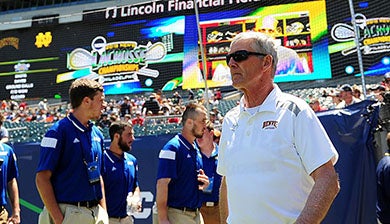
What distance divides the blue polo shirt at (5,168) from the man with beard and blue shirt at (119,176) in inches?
37.3

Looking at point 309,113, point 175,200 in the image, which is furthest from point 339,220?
point 309,113

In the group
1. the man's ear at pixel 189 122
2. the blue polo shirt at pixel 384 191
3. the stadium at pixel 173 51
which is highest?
the stadium at pixel 173 51

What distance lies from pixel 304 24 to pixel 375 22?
4.61 m

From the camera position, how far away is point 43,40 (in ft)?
77.1

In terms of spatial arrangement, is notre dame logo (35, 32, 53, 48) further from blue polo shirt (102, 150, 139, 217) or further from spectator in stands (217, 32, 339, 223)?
spectator in stands (217, 32, 339, 223)

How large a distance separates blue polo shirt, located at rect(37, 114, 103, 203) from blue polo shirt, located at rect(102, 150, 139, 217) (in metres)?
1.31

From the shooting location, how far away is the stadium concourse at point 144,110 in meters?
9.38

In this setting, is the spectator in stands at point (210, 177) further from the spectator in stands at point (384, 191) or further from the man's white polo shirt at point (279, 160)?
the man's white polo shirt at point (279, 160)

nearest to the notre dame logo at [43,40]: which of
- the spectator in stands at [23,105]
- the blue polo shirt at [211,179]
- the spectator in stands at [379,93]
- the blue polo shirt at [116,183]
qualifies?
the spectator in stands at [23,105]

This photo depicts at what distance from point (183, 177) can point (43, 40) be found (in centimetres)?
2053

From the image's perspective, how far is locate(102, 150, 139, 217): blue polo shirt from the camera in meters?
5.25

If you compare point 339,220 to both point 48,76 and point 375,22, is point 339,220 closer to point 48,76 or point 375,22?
point 375,22

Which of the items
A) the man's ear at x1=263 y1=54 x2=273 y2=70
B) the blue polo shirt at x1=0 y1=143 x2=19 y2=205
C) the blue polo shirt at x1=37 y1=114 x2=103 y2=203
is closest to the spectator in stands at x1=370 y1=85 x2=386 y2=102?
the blue polo shirt at x1=37 y1=114 x2=103 y2=203

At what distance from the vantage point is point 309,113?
224 cm
